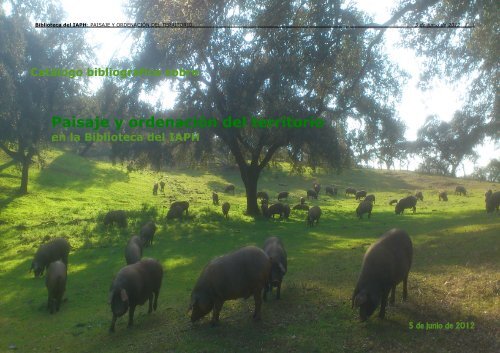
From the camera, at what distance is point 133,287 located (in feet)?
36.9

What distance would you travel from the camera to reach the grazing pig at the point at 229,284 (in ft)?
32.8

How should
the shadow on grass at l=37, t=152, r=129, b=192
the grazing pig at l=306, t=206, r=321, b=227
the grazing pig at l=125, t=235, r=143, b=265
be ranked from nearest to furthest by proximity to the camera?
the grazing pig at l=125, t=235, r=143, b=265
the grazing pig at l=306, t=206, r=321, b=227
the shadow on grass at l=37, t=152, r=129, b=192

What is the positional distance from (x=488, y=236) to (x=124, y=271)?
13.6 metres

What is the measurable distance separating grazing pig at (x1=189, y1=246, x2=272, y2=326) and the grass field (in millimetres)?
466

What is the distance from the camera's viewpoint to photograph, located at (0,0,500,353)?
9969mm

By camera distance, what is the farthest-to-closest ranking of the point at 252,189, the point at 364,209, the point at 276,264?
the point at 252,189
the point at 364,209
the point at 276,264

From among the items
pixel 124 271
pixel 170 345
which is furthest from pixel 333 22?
pixel 170 345

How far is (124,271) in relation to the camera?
1144 centimetres

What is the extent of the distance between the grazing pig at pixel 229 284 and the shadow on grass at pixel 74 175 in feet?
111

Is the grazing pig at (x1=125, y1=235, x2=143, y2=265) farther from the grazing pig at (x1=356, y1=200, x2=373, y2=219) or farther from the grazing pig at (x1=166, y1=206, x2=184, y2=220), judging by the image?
the grazing pig at (x1=356, y1=200, x2=373, y2=219)

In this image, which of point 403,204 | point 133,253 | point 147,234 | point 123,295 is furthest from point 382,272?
point 403,204

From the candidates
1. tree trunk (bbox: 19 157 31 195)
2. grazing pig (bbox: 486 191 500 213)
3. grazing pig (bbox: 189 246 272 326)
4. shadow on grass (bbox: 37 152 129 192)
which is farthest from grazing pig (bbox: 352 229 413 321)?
shadow on grass (bbox: 37 152 129 192)

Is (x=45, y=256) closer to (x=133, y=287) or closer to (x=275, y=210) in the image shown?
(x=133, y=287)

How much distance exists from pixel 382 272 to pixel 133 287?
6.10 m
